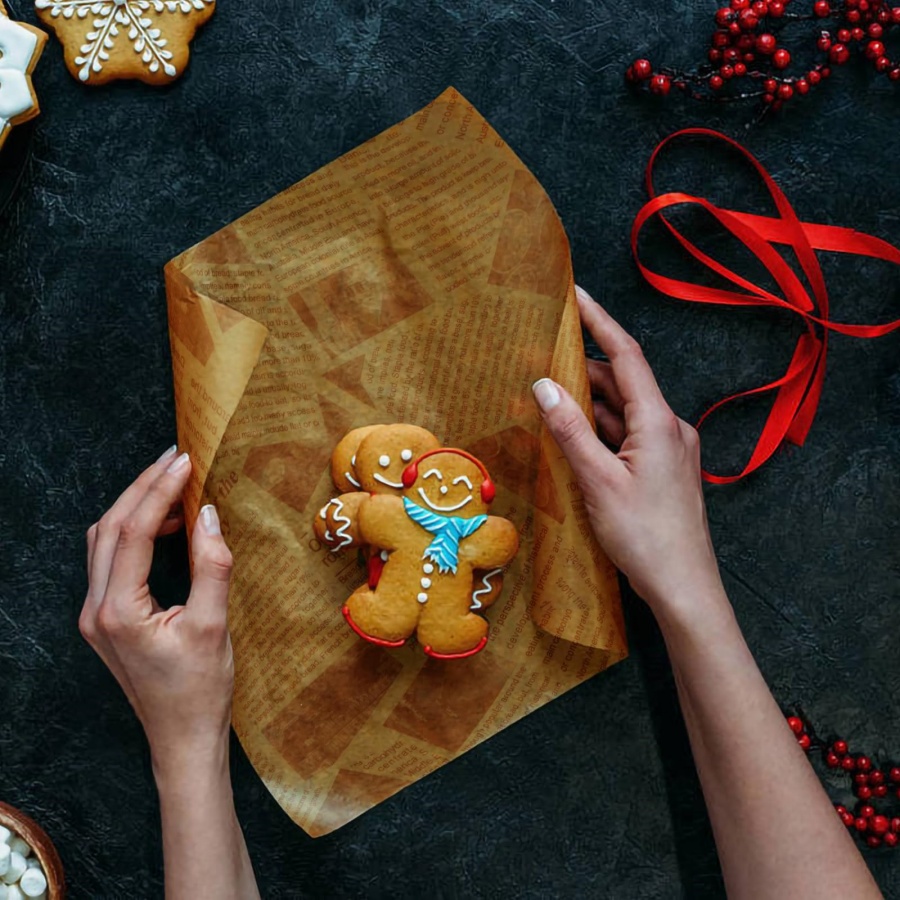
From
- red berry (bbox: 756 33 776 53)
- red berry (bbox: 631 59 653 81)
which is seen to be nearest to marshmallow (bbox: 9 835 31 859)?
red berry (bbox: 631 59 653 81)

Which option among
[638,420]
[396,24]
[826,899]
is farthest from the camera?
[396,24]

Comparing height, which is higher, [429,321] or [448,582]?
[429,321]

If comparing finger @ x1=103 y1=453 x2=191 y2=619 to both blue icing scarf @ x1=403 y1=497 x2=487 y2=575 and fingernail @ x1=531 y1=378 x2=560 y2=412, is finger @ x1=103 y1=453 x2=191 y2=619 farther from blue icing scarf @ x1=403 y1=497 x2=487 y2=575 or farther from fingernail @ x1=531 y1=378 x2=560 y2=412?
fingernail @ x1=531 y1=378 x2=560 y2=412

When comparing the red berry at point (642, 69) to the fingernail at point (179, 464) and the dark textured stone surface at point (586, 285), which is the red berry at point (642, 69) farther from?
the fingernail at point (179, 464)

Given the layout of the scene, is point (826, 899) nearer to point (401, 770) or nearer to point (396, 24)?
point (401, 770)

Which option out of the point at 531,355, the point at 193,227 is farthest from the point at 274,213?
the point at 531,355
